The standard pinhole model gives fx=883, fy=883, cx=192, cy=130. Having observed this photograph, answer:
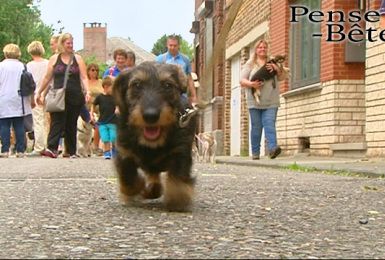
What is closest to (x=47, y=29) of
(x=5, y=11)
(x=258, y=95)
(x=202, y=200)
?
(x=5, y=11)

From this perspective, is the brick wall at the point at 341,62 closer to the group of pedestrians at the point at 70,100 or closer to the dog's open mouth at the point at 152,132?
the group of pedestrians at the point at 70,100

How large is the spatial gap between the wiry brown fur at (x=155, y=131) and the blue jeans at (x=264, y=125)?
30.7 ft

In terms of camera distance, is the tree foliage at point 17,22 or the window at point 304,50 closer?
the window at point 304,50

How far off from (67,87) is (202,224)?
32.9 ft

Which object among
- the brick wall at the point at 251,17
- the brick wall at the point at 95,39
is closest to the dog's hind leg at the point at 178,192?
the brick wall at the point at 251,17

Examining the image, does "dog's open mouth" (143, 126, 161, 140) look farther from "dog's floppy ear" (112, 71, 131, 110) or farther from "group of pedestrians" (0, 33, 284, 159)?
"group of pedestrians" (0, 33, 284, 159)

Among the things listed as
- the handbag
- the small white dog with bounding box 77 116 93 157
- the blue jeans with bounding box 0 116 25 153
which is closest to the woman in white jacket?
the blue jeans with bounding box 0 116 25 153

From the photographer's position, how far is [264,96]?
48.1 feet

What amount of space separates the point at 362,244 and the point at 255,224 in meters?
0.76

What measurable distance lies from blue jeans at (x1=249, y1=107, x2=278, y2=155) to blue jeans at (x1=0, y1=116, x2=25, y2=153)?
4172 mm

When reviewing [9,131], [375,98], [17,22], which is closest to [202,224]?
[375,98]

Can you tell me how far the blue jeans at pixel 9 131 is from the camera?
15.7 m

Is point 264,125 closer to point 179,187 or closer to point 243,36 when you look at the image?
point 179,187

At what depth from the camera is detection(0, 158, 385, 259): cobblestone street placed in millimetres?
3713
